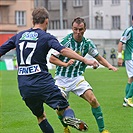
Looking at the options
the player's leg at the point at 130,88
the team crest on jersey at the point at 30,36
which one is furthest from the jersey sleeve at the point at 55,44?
the player's leg at the point at 130,88

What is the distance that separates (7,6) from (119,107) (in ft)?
202

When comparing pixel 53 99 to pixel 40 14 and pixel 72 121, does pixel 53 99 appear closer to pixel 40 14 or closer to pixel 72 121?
pixel 72 121

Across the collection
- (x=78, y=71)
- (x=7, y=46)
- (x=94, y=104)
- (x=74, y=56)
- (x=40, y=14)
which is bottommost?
(x=94, y=104)

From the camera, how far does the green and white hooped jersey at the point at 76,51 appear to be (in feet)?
36.8

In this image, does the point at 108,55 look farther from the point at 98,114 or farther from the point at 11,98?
the point at 98,114

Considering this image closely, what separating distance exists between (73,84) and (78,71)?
264 mm

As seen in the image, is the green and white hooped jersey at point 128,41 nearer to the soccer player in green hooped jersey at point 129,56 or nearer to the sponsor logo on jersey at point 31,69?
the soccer player in green hooped jersey at point 129,56

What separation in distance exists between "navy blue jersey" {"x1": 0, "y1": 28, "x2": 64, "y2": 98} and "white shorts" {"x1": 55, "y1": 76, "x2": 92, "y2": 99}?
1879mm

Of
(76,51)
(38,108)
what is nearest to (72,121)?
(38,108)

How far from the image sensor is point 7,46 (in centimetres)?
954

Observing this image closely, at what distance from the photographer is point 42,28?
9.23m

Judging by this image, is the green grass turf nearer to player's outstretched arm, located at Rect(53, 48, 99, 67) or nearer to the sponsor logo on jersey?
the sponsor logo on jersey

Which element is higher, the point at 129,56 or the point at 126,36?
the point at 126,36

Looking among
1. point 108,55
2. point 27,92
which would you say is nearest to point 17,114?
point 27,92
